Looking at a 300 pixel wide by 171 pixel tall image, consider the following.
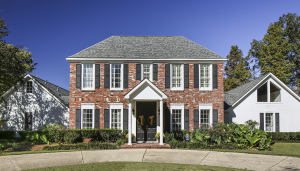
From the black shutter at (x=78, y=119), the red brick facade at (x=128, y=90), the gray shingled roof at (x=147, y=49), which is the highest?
the gray shingled roof at (x=147, y=49)

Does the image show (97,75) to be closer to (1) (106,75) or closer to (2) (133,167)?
(1) (106,75)

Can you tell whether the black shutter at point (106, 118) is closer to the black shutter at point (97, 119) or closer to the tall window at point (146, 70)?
the black shutter at point (97, 119)

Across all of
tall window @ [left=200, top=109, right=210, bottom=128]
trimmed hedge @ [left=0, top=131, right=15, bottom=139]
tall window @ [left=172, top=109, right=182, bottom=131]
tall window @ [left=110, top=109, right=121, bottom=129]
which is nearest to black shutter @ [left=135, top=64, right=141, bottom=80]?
tall window @ [left=110, top=109, right=121, bottom=129]

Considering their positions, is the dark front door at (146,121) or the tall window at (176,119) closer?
the dark front door at (146,121)

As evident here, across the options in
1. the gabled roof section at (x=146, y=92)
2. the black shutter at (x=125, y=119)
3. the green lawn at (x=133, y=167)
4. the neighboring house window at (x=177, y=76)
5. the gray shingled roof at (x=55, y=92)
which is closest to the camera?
the green lawn at (x=133, y=167)

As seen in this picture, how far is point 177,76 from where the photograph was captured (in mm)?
16734

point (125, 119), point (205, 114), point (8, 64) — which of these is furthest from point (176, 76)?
point (8, 64)

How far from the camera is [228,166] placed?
28.0 ft

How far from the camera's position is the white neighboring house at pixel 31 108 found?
19.2 m

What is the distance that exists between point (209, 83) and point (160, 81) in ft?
13.2

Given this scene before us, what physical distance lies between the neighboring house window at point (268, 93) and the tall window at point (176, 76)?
7.88 meters

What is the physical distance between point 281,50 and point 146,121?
23.7 meters

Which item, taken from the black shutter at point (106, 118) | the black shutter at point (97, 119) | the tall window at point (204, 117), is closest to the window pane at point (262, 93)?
the tall window at point (204, 117)

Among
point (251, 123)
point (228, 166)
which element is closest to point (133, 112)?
point (228, 166)
